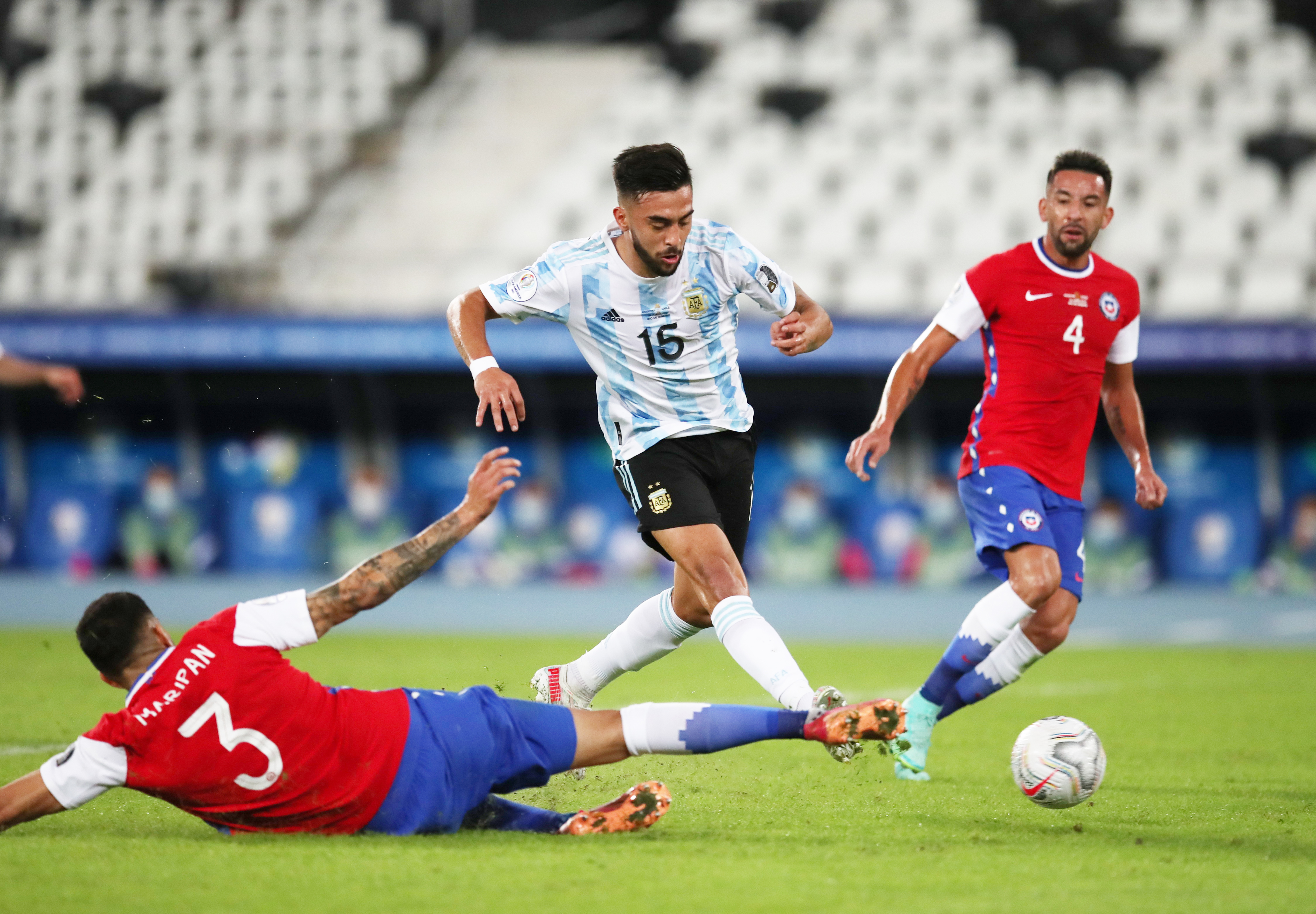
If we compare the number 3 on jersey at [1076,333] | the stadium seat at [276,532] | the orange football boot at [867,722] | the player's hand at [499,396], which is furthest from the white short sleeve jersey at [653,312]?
the stadium seat at [276,532]

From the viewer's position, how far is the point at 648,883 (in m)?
3.75

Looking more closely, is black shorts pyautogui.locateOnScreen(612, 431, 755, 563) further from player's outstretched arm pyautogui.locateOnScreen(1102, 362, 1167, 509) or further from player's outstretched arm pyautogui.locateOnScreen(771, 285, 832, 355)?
player's outstretched arm pyautogui.locateOnScreen(1102, 362, 1167, 509)

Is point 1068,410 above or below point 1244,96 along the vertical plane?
below

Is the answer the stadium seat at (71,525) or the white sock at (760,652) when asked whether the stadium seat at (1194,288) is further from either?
the stadium seat at (71,525)

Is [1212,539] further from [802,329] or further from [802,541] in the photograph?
[802,329]

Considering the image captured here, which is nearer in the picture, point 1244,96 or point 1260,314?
point 1260,314

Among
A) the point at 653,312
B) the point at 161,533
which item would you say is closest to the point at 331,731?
the point at 653,312

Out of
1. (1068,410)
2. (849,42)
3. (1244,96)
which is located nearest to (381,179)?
(849,42)

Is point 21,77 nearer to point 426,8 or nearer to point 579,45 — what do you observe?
point 426,8

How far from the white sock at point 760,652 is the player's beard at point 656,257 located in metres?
1.23

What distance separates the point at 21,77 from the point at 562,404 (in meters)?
10.9

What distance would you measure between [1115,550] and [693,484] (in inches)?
498

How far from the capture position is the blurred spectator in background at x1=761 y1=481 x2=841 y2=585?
56.7 feet

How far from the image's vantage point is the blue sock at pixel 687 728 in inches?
174
